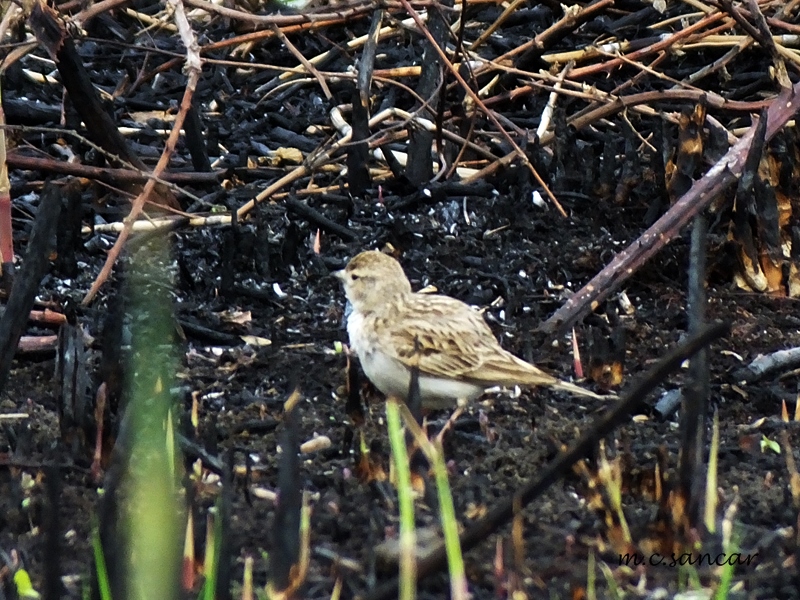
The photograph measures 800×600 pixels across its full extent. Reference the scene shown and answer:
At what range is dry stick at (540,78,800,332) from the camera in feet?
18.6

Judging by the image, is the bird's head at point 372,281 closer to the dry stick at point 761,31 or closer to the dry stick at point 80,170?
the dry stick at point 80,170

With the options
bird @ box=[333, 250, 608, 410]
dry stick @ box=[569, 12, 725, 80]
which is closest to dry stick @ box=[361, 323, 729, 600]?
bird @ box=[333, 250, 608, 410]

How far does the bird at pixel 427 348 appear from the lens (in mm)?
4828

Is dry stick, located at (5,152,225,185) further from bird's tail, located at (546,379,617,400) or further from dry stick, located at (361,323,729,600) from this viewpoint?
dry stick, located at (361,323,729,600)

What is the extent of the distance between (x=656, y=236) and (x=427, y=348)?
1.43 m

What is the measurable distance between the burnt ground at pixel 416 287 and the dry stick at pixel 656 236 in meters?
0.13

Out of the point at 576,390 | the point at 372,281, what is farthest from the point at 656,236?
the point at 372,281

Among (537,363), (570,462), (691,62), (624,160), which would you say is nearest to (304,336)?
(537,363)

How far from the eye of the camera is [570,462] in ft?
7.38

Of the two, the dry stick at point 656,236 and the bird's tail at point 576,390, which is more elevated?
the dry stick at point 656,236

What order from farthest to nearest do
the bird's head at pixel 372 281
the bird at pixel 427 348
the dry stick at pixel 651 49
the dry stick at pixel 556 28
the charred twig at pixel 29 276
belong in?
the dry stick at pixel 556 28 < the dry stick at pixel 651 49 < the bird's head at pixel 372 281 < the bird at pixel 427 348 < the charred twig at pixel 29 276

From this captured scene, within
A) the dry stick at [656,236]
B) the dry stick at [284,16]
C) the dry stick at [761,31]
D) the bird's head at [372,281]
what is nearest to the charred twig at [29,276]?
the bird's head at [372,281]

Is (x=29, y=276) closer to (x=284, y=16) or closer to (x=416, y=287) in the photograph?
(x=416, y=287)

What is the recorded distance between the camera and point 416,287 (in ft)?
21.0
